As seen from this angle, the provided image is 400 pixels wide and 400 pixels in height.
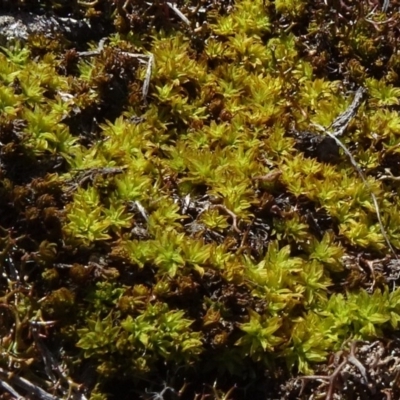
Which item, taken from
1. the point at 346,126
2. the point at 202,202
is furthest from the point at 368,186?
the point at 202,202

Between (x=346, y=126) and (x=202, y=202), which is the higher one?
(x=346, y=126)

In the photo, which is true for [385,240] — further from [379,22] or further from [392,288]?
[379,22]

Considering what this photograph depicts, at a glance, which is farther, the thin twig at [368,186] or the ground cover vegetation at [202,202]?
the thin twig at [368,186]

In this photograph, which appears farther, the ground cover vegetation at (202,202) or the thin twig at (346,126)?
the thin twig at (346,126)

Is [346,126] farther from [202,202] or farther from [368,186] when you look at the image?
[202,202]

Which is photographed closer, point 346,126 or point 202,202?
point 202,202

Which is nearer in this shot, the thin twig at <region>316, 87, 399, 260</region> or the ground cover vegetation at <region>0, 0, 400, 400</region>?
the ground cover vegetation at <region>0, 0, 400, 400</region>

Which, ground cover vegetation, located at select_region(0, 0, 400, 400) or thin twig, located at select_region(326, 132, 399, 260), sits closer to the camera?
ground cover vegetation, located at select_region(0, 0, 400, 400)

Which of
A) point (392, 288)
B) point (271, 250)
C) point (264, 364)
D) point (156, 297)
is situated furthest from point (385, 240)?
point (156, 297)
